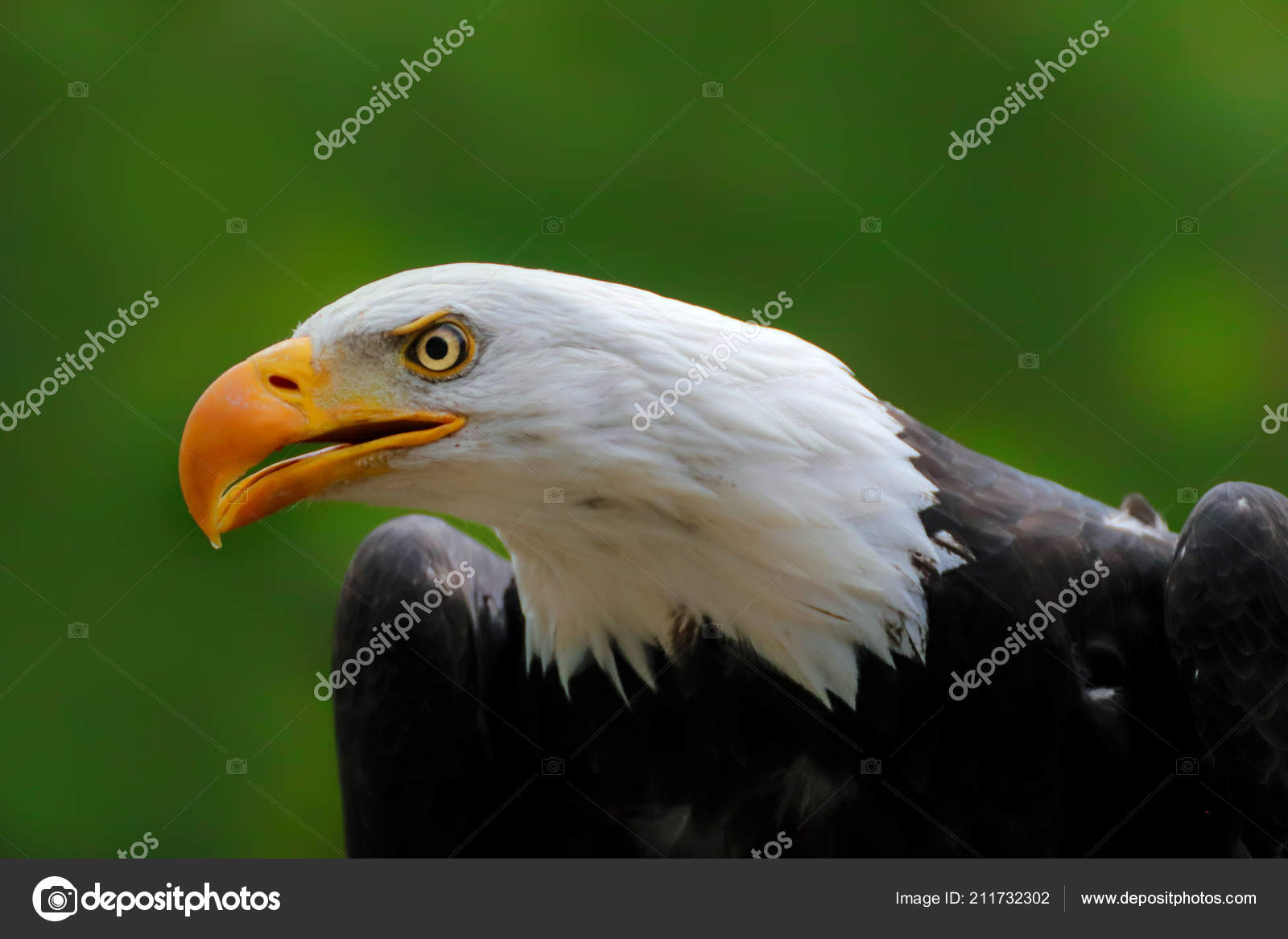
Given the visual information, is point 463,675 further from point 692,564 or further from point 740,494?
point 740,494

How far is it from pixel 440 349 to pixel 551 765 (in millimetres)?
988

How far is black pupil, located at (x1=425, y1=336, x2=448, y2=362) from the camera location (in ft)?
6.68

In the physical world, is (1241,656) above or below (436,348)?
below

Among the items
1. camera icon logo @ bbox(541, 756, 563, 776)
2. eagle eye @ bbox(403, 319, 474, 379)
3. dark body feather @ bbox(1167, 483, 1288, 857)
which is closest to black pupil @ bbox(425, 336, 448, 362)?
eagle eye @ bbox(403, 319, 474, 379)

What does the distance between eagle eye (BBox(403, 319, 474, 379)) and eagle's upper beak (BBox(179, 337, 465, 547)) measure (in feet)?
0.23

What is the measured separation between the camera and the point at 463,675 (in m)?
2.77

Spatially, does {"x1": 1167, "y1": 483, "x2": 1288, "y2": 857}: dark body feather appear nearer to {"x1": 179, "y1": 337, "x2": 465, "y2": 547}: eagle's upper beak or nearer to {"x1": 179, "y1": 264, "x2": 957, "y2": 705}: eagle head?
{"x1": 179, "y1": 264, "x2": 957, "y2": 705}: eagle head

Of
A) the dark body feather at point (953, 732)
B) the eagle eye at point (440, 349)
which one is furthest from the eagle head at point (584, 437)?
the dark body feather at point (953, 732)

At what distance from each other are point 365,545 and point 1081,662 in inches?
61.0

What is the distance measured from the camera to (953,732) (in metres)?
2.32

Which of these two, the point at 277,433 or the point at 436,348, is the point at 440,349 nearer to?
the point at 436,348

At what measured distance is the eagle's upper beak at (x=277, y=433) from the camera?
2.01 metres

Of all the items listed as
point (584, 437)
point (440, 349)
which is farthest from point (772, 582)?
point (440, 349)

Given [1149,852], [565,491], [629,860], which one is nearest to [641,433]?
[565,491]
